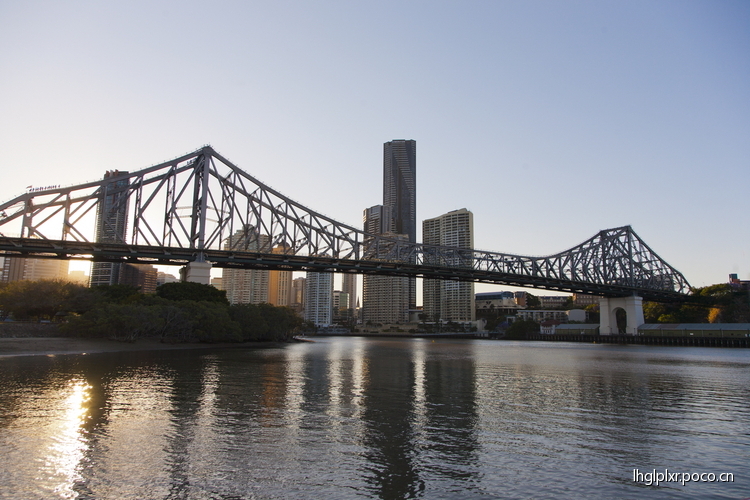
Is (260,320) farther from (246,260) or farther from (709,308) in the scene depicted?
(709,308)

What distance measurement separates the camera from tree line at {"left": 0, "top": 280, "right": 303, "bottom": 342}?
172 feet

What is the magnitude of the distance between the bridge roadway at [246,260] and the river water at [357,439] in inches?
1628

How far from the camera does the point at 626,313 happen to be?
117 m

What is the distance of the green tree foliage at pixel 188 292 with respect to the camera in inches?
2581

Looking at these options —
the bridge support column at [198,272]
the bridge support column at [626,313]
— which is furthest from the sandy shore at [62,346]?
the bridge support column at [626,313]

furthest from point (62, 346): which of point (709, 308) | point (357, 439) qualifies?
point (709, 308)

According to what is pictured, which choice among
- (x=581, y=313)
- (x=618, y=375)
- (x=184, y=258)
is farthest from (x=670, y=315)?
(x=184, y=258)

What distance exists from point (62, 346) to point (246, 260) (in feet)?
95.9

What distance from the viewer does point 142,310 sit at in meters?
53.0

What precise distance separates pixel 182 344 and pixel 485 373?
38.7 metres

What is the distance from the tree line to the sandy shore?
1388 millimetres

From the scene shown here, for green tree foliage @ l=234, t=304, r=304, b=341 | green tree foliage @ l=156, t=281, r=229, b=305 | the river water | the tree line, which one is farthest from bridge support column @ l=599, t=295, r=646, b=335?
the river water

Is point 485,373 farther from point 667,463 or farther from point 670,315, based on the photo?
point 670,315

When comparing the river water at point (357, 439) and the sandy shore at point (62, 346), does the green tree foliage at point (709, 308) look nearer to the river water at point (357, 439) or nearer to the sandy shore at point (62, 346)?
the river water at point (357, 439)
